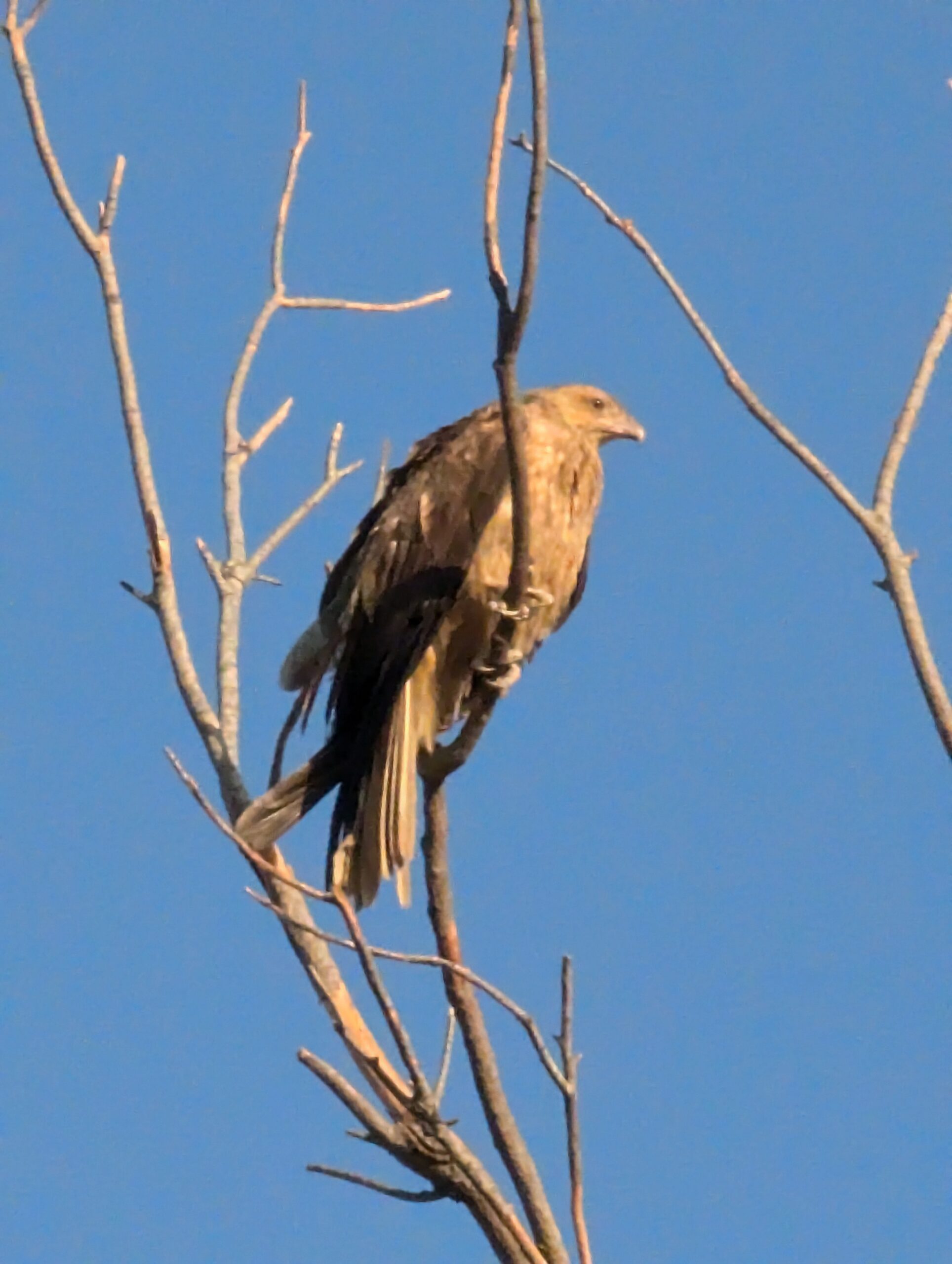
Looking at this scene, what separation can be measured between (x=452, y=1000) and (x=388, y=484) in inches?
88.4

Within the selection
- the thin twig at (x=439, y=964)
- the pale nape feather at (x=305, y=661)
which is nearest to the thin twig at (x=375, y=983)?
the thin twig at (x=439, y=964)

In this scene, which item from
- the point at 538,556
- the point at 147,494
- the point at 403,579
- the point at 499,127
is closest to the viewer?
the point at 499,127

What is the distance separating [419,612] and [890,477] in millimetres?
2347

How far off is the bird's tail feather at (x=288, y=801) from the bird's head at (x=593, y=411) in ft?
Result: 5.20

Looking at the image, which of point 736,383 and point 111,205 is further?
point 111,205

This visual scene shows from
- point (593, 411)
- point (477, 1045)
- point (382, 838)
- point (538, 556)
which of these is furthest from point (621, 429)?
point (477, 1045)

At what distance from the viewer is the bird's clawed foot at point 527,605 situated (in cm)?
433

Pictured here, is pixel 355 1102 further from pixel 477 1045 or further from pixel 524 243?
pixel 524 243

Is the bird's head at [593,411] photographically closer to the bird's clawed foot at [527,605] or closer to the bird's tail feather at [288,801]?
the bird's clawed foot at [527,605]

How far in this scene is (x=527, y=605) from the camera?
15.2 ft

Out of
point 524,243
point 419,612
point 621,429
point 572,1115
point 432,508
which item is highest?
point 621,429

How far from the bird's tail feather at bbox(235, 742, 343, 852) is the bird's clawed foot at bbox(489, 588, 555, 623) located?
64cm

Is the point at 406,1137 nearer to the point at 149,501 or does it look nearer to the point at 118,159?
the point at 149,501

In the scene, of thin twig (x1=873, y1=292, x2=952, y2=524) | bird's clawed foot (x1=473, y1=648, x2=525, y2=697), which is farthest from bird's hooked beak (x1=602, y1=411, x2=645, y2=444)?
thin twig (x1=873, y1=292, x2=952, y2=524)
